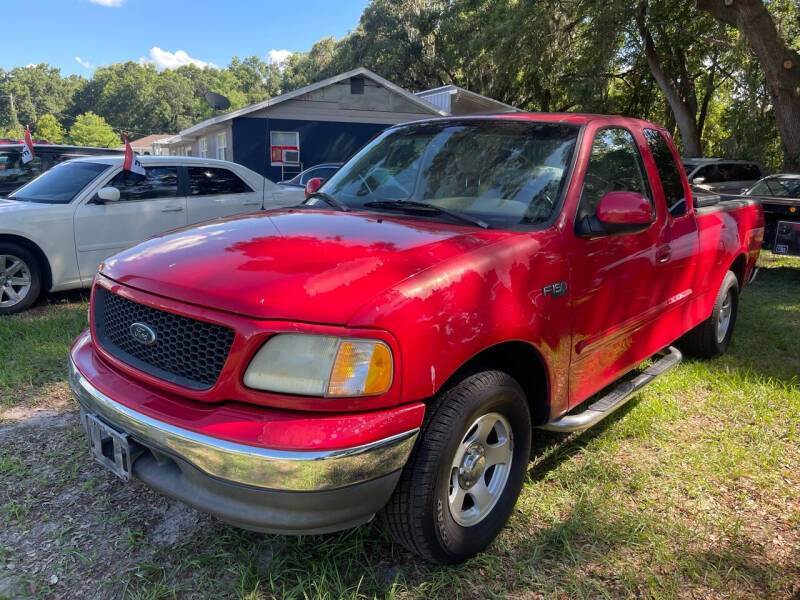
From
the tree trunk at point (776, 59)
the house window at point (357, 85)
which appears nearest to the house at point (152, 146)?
the house window at point (357, 85)

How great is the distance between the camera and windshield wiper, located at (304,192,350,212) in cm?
314

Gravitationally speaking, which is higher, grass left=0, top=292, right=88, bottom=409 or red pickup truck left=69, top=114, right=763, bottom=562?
red pickup truck left=69, top=114, right=763, bottom=562

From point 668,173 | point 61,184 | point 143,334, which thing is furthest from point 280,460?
point 61,184

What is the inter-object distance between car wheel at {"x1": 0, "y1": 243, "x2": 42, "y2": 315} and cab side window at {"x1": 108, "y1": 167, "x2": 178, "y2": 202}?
3.77ft

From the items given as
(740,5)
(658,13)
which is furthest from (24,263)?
(658,13)

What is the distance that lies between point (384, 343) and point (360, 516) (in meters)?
0.59

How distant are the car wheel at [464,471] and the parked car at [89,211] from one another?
5080mm

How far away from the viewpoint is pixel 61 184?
655 centimetres

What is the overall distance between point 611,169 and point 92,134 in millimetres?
96546

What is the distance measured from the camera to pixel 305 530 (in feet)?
6.34

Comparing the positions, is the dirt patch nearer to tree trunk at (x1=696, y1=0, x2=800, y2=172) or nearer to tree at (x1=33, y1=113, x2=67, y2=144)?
tree trunk at (x1=696, y1=0, x2=800, y2=172)

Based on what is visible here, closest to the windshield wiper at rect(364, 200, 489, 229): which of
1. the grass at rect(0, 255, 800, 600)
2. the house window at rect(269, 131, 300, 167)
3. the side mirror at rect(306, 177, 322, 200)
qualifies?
the side mirror at rect(306, 177, 322, 200)

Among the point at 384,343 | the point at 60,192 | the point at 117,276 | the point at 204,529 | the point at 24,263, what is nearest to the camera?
the point at 384,343

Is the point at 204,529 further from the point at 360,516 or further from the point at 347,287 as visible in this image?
the point at 347,287
